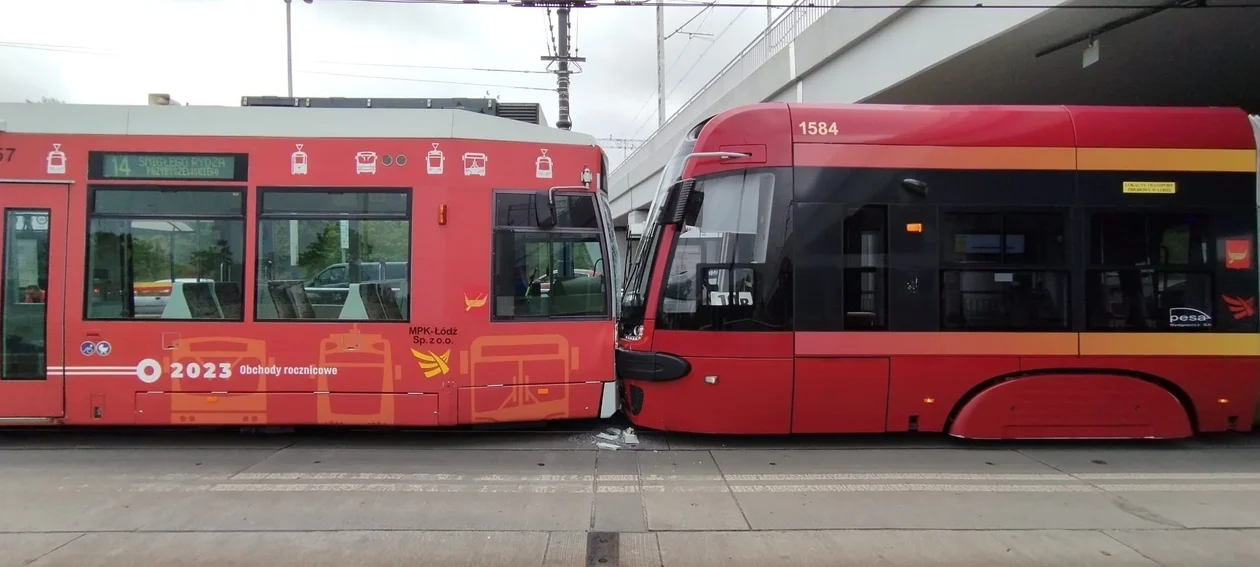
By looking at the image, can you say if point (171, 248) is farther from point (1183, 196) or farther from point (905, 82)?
point (905, 82)

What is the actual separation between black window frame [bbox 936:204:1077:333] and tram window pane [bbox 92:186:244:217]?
6145 millimetres

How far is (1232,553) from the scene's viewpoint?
3789 millimetres

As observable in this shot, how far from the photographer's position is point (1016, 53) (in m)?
8.93

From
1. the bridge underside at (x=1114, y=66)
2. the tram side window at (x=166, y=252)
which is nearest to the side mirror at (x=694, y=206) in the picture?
the tram side window at (x=166, y=252)

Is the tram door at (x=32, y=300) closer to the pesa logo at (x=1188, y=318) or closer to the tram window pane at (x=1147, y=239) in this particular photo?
the tram window pane at (x=1147, y=239)

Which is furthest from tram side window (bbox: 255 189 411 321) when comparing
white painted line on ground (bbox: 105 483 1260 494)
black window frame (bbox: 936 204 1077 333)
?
black window frame (bbox: 936 204 1077 333)

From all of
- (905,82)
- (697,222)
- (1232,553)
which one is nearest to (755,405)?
(697,222)

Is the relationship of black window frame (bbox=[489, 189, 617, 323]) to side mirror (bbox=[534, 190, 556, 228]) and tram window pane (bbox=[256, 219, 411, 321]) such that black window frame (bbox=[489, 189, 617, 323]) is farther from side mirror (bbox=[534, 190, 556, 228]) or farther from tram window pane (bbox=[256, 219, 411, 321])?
tram window pane (bbox=[256, 219, 411, 321])

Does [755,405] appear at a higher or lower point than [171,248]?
lower

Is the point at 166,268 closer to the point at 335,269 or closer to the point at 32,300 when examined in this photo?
the point at 32,300

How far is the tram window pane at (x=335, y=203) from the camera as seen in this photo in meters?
5.76

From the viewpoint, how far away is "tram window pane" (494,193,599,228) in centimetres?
588

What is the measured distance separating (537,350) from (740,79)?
1290 centimetres

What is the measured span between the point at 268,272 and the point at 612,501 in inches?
143
